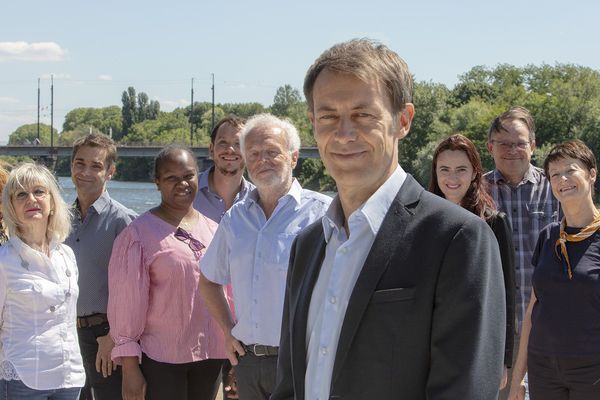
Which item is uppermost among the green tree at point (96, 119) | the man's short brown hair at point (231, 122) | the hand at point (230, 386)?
the green tree at point (96, 119)

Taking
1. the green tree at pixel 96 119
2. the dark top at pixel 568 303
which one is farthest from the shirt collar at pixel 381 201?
the green tree at pixel 96 119

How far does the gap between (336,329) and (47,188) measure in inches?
96.1

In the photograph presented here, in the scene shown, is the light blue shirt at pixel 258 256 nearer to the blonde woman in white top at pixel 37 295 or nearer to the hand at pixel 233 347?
the hand at pixel 233 347

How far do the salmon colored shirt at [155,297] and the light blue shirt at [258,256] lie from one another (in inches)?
11.8

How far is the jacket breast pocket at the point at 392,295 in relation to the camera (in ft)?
5.58

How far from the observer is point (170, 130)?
104375 millimetres

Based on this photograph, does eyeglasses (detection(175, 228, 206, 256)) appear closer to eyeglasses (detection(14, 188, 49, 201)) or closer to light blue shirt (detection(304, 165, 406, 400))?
eyeglasses (detection(14, 188, 49, 201))

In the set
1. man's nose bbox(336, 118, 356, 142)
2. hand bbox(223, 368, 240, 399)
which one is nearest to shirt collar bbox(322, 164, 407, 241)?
man's nose bbox(336, 118, 356, 142)

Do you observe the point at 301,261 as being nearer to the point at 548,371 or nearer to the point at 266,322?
the point at 266,322

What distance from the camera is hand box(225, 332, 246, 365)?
357 centimetres

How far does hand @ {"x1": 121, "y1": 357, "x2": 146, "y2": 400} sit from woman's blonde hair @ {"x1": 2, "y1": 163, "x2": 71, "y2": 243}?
0.75 metres

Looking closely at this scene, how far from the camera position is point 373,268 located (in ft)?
5.74

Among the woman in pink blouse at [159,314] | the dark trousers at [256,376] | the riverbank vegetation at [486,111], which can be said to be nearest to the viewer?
the dark trousers at [256,376]

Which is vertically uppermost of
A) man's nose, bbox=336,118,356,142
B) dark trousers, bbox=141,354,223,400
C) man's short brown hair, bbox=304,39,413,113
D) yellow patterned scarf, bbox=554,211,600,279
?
man's short brown hair, bbox=304,39,413,113
